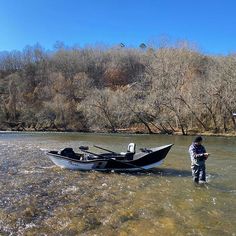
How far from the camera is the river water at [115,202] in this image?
29.6ft

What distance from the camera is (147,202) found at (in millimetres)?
11656

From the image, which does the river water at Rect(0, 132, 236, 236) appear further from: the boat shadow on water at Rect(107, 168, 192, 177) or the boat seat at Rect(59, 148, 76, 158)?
the boat seat at Rect(59, 148, 76, 158)

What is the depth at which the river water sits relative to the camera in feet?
29.6

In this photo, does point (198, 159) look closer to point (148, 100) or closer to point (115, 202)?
point (115, 202)

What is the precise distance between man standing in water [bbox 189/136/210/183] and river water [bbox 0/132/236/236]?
1.40 ft

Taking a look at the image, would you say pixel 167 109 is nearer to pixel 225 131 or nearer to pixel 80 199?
pixel 225 131

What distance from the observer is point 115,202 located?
11680 mm

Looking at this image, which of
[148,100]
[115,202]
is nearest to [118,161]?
[115,202]

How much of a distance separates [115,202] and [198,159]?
4.11m

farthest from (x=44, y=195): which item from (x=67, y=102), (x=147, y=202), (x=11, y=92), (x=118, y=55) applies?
(x=118, y=55)

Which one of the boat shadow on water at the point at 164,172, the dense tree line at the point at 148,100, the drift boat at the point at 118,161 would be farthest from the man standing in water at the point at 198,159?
the dense tree line at the point at 148,100

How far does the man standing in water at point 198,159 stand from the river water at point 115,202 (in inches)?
16.8

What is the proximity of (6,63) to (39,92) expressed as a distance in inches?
1536

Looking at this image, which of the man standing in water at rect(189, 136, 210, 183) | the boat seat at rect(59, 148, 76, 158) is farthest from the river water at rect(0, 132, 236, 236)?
the boat seat at rect(59, 148, 76, 158)
